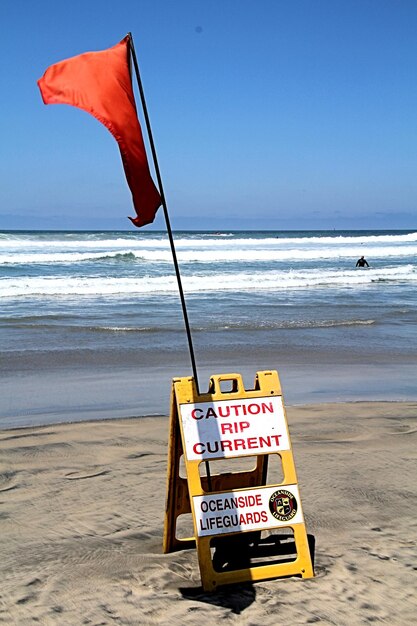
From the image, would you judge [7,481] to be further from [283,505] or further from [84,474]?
[283,505]

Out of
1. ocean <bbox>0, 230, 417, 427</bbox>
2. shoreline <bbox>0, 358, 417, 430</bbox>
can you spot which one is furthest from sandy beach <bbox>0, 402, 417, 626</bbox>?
ocean <bbox>0, 230, 417, 427</bbox>

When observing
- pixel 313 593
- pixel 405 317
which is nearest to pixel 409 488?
pixel 313 593

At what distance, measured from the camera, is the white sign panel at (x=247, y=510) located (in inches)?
159

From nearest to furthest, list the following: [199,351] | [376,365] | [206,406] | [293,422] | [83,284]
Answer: [206,406], [293,422], [376,365], [199,351], [83,284]

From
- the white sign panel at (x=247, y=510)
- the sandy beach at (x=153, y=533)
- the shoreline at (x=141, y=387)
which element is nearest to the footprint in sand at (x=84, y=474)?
the sandy beach at (x=153, y=533)

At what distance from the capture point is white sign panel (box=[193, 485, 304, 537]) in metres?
4.04

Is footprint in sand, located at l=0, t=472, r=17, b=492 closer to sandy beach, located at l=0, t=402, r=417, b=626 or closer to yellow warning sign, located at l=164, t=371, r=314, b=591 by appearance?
sandy beach, located at l=0, t=402, r=417, b=626

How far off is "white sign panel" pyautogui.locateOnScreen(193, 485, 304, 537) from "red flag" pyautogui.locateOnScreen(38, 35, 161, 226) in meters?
1.59

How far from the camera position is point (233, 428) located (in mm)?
4133

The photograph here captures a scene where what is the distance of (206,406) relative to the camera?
163 inches

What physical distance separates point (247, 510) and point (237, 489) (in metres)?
0.13

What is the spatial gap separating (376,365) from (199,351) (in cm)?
285

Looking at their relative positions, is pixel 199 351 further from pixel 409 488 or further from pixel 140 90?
pixel 140 90

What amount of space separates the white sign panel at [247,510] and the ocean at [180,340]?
3.91 m
